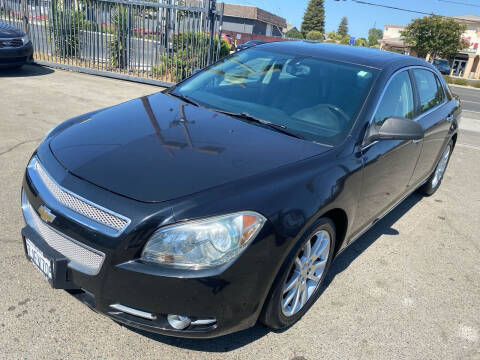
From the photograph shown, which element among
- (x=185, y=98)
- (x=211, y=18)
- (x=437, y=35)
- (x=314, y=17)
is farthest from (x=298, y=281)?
(x=314, y=17)

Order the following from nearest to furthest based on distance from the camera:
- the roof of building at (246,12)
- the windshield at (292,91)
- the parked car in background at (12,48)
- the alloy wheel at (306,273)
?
the alloy wheel at (306,273) → the windshield at (292,91) → the parked car in background at (12,48) → the roof of building at (246,12)

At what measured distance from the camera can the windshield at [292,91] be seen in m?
2.89

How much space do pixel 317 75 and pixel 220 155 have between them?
1315 mm

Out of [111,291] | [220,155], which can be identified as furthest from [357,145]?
[111,291]

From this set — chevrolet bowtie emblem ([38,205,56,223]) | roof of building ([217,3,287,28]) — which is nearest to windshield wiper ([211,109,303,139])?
chevrolet bowtie emblem ([38,205,56,223])

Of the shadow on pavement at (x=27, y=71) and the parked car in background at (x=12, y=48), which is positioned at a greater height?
the parked car in background at (x=12, y=48)

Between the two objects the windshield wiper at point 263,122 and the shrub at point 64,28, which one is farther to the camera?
the shrub at point 64,28

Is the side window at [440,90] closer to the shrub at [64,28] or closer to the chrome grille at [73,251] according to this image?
the chrome grille at [73,251]

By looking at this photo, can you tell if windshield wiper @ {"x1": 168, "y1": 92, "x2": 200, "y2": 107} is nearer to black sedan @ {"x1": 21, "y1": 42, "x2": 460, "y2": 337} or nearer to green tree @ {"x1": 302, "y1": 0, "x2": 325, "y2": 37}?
black sedan @ {"x1": 21, "y1": 42, "x2": 460, "y2": 337}

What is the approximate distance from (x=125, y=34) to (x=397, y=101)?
9179mm

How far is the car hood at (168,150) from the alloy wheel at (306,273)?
1.74 ft

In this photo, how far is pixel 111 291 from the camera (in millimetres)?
1975

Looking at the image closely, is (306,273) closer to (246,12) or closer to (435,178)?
(435,178)

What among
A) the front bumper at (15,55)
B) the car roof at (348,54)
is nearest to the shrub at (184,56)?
the front bumper at (15,55)
